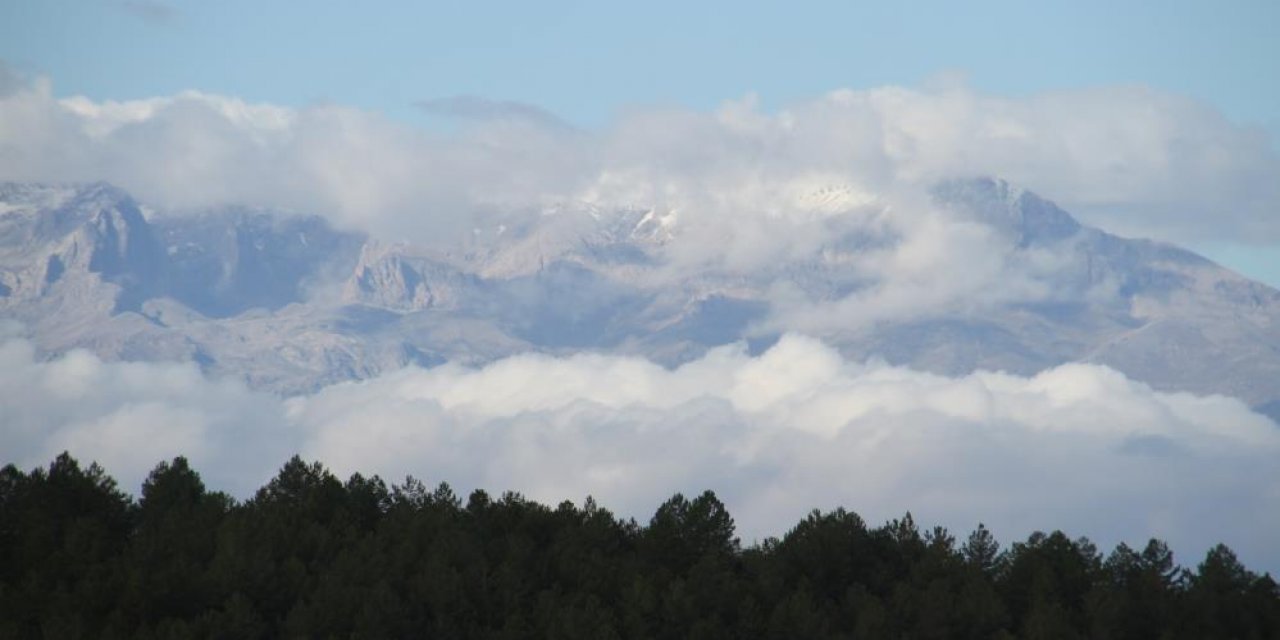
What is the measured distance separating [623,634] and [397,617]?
20.0 metres

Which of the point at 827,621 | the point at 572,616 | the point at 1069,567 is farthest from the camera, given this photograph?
the point at 1069,567

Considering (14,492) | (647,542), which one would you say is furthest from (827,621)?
(14,492)

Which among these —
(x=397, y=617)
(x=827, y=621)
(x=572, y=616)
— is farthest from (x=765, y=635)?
(x=397, y=617)

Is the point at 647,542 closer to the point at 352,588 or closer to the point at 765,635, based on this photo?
the point at 765,635

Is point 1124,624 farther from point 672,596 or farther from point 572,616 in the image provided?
point 572,616

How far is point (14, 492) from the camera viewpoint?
197m

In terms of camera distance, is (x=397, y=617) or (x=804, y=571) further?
(x=804, y=571)

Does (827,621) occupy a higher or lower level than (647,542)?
lower

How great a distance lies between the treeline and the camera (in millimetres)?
158250

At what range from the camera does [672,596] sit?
16812cm

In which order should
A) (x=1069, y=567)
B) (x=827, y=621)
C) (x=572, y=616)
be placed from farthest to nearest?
(x=1069, y=567)
(x=827, y=621)
(x=572, y=616)

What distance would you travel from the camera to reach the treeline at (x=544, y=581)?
158 meters

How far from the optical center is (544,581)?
591 ft

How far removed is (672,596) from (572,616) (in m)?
14.9
